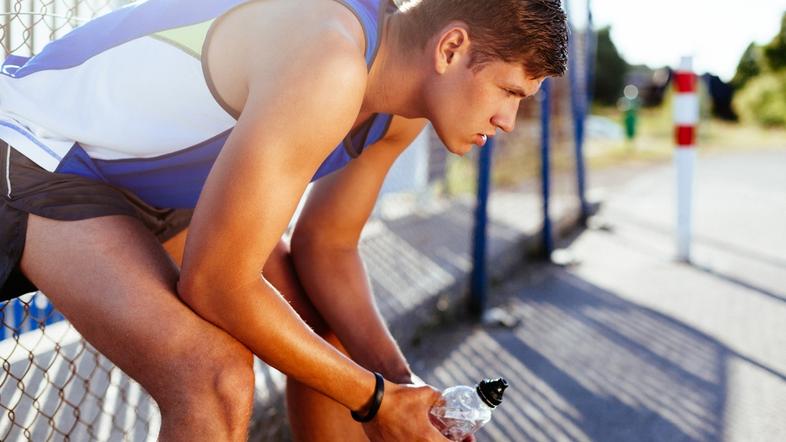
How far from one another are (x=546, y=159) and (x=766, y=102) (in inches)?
1043

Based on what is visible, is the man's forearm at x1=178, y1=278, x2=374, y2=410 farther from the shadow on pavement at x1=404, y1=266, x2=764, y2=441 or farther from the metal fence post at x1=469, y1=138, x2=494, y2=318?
the metal fence post at x1=469, y1=138, x2=494, y2=318

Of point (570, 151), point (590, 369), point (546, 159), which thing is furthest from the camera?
point (570, 151)

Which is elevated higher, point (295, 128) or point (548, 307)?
point (295, 128)

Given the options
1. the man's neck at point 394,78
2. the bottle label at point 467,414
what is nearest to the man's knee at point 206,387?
the bottle label at point 467,414

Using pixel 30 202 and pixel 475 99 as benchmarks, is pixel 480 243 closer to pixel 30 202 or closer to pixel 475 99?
pixel 475 99

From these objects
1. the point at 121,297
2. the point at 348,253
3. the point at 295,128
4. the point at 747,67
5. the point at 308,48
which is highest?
the point at 308,48

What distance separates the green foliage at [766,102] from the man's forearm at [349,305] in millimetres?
28541

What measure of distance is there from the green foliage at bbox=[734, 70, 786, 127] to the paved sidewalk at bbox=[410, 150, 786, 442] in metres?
23.4

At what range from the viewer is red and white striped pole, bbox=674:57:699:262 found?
5.82 m

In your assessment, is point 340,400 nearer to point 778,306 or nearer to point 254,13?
point 254,13

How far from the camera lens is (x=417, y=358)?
3.93 m

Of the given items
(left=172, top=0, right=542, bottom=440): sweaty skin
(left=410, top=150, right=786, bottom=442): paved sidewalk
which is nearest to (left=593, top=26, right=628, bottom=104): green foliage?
(left=410, top=150, right=786, bottom=442): paved sidewalk

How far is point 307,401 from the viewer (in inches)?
89.8

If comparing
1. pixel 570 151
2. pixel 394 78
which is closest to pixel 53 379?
pixel 394 78
